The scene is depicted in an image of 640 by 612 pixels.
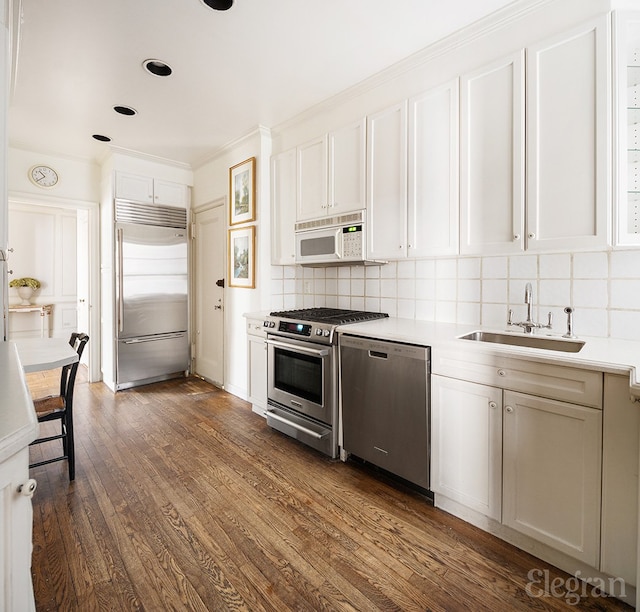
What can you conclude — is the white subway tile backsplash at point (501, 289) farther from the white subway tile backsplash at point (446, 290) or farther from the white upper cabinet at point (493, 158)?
the white upper cabinet at point (493, 158)

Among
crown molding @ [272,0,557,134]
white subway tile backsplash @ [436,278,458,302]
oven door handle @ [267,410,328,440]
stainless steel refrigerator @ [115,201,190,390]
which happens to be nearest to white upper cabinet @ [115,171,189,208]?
stainless steel refrigerator @ [115,201,190,390]

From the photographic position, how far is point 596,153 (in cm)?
167

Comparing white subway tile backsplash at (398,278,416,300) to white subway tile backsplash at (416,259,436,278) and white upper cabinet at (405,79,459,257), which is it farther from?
white upper cabinet at (405,79,459,257)

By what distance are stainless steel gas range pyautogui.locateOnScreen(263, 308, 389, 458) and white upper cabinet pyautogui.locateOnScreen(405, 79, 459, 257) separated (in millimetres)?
778

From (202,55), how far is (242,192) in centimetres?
143

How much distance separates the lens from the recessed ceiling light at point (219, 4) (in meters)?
1.88

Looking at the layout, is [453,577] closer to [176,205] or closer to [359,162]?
[359,162]

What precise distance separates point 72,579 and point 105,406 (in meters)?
2.38

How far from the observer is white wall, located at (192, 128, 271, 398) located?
352 centimetres

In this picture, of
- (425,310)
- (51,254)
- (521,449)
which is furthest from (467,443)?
(51,254)

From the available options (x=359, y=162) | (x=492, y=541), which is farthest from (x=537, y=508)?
(x=359, y=162)

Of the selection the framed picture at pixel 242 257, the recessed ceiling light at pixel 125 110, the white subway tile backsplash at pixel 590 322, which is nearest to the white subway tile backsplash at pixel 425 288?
the white subway tile backsplash at pixel 590 322

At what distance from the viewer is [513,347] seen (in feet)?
5.67

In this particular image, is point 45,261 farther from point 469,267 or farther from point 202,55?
point 469,267
